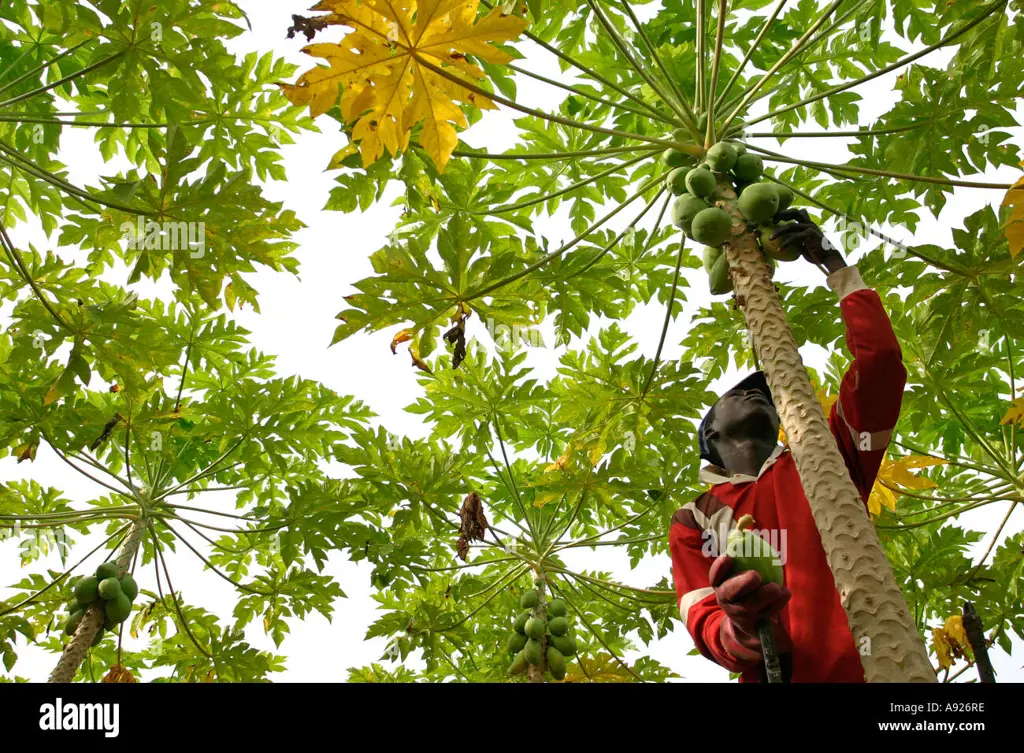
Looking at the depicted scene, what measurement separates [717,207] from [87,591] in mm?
4338

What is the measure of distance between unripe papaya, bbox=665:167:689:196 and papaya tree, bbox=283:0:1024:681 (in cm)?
2

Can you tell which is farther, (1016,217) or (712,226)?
(1016,217)

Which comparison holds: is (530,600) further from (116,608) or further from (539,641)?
(116,608)

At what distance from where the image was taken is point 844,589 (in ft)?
5.84

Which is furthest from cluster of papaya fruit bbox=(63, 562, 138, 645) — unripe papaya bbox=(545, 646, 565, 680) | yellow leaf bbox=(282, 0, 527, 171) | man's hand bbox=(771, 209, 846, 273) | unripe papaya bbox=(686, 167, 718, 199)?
man's hand bbox=(771, 209, 846, 273)

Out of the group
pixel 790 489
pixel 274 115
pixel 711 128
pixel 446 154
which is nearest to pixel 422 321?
pixel 446 154

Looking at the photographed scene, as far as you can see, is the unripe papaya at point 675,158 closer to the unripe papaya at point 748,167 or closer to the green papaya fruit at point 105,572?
the unripe papaya at point 748,167

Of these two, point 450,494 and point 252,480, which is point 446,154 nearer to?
point 450,494

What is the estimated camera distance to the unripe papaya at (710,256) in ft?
10.5

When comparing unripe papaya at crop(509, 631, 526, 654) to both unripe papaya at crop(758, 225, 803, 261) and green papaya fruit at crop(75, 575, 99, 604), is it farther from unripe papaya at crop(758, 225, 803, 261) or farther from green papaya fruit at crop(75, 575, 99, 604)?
unripe papaya at crop(758, 225, 803, 261)

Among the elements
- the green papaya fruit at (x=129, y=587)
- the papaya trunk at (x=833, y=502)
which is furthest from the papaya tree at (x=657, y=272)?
the green papaya fruit at (x=129, y=587)

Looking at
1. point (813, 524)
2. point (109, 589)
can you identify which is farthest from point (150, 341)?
point (813, 524)

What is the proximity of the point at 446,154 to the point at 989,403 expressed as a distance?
466 cm

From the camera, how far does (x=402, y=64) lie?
2.75 metres
